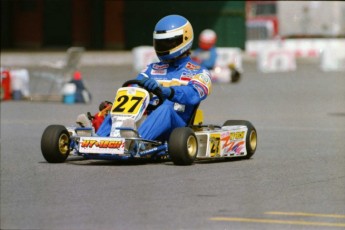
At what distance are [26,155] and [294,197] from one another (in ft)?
13.0

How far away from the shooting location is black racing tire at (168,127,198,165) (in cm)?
984

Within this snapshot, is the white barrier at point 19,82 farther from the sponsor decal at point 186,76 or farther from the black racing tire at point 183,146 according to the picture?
the black racing tire at point 183,146

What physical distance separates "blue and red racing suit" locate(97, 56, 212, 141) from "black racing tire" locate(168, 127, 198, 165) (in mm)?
350

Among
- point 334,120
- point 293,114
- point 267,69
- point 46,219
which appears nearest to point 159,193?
point 46,219

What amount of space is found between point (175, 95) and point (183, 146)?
69 cm

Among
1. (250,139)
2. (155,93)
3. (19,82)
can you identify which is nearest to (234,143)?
(250,139)

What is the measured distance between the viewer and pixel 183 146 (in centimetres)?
984

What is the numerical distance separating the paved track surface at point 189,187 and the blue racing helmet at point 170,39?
1.13 metres

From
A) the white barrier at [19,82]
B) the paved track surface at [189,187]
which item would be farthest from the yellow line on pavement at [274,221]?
the white barrier at [19,82]

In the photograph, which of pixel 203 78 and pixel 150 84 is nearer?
pixel 150 84

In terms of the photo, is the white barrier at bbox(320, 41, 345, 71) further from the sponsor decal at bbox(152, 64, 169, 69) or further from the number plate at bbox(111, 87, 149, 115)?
the number plate at bbox(111, 87, 149, 115)

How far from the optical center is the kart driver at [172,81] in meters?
10.3

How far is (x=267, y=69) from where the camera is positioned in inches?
1308

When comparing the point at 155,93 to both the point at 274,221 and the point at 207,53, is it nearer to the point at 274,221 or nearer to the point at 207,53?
the point at 274,221
